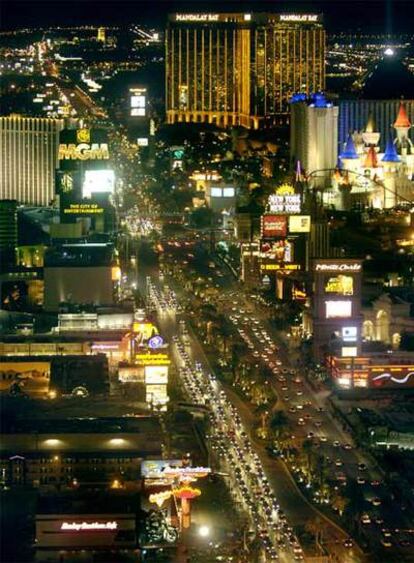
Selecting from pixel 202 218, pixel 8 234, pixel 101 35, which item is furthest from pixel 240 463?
pixel 101 35

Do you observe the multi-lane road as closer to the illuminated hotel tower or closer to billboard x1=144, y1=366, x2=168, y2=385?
billboard x1=144, y1=366, x2=168, y2=385

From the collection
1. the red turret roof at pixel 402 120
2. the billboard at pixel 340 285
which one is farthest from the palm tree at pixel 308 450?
the red turret roof at pixel 402 120

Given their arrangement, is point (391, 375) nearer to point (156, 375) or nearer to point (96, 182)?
point (156, 375)

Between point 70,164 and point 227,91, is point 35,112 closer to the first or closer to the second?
point 227,91

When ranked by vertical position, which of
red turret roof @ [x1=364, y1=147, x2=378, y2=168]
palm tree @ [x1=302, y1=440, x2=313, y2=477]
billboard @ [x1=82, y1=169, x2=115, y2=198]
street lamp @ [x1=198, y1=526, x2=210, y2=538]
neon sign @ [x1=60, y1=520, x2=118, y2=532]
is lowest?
street lamp @ [x1=198, y1=526, x2=210, y2=538]

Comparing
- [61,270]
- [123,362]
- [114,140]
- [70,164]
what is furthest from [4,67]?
[123,362]

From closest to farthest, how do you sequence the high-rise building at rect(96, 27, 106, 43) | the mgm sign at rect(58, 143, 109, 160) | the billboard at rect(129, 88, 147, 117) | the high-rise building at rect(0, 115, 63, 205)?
1. the mgm sign at rect(58, 143, 109, 160)
2. the high-rise building at rect(0, 115, 63, 205)
3. the billboard at rect(129, 88, 147, 117)
4. the high-rise building at rect(96, 27, 106, 43)

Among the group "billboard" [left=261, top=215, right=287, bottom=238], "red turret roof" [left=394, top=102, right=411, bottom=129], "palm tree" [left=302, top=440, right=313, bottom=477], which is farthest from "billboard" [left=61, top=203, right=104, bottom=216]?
"palm tree" [left=302, top=440, right=313, bottom=477]

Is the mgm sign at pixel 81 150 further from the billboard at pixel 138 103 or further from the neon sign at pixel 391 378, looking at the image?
the billboard at pixel 138 103
